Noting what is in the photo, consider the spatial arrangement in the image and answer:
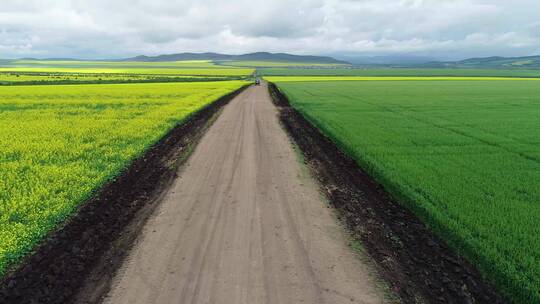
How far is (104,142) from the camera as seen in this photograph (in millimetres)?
18688

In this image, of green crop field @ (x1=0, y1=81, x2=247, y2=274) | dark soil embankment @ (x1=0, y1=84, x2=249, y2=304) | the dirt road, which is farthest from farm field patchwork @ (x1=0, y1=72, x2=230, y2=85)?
the dirt road

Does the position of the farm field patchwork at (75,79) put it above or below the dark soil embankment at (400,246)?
above

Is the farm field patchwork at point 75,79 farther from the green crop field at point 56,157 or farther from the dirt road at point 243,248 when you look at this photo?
the dirt road at point 243,248

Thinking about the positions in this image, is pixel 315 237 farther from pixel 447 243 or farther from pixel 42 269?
pixel 42 269

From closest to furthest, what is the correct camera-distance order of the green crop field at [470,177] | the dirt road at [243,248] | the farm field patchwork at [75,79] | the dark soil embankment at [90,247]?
the dirt road at [243,248]
the dark soil embankment at [90,247]
the green crop field at [470,177]
the farm field patchwork at [75,79]

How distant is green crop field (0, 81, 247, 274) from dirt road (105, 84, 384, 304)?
267 cm

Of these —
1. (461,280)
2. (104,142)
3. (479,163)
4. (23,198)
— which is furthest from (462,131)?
(23,198)

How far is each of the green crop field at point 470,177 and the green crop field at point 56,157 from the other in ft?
33.0

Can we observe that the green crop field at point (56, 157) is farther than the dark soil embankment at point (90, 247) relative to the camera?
Yes

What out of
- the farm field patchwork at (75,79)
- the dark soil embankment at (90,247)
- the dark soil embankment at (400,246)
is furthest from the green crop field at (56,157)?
the farm field patchwork at (75,79)

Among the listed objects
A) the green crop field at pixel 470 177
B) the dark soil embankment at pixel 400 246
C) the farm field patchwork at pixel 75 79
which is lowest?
the dark soil embankment at pixel 400 246

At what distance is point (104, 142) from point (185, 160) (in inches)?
225

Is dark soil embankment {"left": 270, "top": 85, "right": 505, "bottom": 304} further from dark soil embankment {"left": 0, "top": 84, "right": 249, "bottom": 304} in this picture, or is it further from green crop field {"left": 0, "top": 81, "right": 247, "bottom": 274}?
→ green crop field {"left": 0, "top": 81, "right": 247, "bottom": 274}

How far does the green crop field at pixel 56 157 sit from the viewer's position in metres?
9.29
